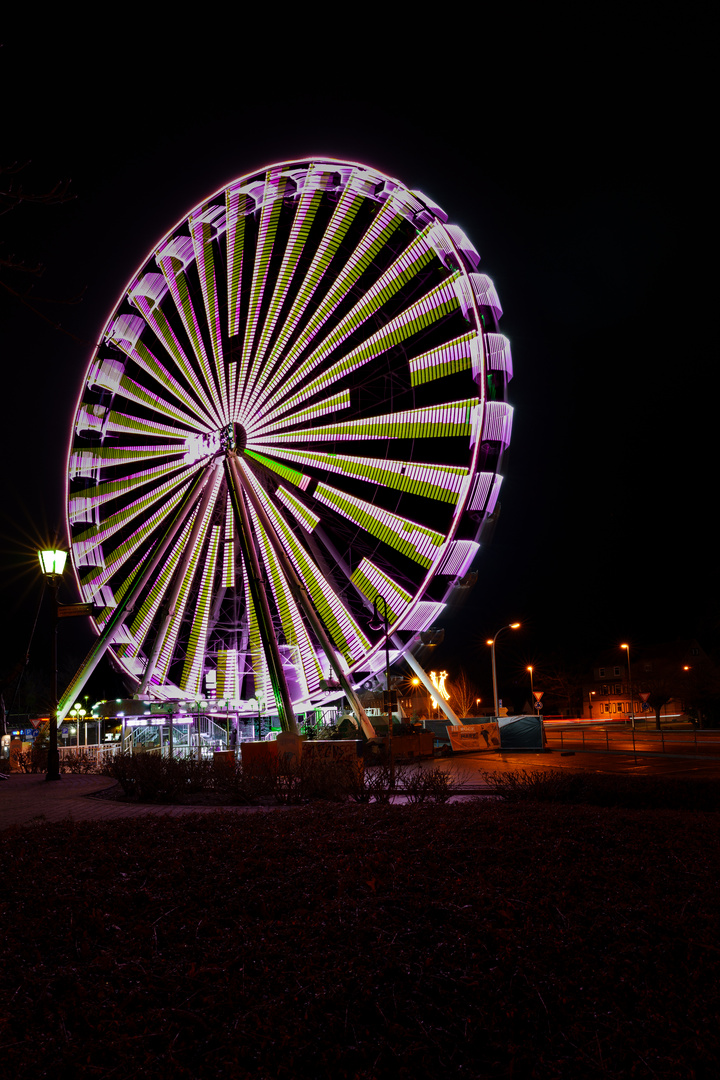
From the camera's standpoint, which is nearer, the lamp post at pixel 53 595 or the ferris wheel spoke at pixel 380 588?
the lamp post at pixel 53 595

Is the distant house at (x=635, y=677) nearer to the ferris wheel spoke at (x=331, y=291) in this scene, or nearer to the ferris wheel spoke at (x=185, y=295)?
the ferris wheel spoke at (x=331, y=291)

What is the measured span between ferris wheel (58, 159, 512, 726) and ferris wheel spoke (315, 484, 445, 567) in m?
0.05

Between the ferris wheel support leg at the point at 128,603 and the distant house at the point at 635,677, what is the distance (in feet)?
163

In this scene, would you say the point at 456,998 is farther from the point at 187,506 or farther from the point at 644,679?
the point at 644,679

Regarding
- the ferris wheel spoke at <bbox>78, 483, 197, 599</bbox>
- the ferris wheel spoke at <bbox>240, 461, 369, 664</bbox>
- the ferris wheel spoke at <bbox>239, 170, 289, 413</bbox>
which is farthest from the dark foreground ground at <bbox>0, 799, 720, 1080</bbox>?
the ferris wheel spoke at <bbox>78, 483, 197, 599</bbox>

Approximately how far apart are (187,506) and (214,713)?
29.3ft

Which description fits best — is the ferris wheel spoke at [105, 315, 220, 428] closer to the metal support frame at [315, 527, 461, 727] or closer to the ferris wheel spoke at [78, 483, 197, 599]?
the ferris wheel spoke at [78, 483, 197, 599]

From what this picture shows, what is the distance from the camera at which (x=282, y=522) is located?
23328 millimetres

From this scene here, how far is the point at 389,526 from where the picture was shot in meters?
21.5

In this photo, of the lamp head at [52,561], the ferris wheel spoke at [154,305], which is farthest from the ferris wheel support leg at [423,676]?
the ferris wheel spoke at [154,305]

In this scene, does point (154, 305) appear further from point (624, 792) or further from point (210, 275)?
Answer: point (624, 792)

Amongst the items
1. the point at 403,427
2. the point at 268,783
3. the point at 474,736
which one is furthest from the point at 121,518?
the point at 268,783

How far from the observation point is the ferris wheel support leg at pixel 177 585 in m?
24.5

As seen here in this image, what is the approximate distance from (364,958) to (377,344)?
1816 centimetres
